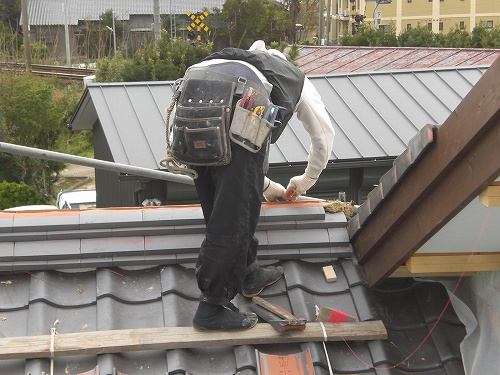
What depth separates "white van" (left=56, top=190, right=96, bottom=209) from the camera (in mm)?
16672

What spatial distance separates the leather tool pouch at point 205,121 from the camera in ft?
10.5

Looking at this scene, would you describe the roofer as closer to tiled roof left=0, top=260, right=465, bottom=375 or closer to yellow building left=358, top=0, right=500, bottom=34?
tiled roof left=0, top=260, right=465, bottom=375

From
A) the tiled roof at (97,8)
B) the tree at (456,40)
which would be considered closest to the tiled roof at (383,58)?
the tree at (456,40)

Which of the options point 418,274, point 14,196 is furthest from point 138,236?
point 14,196

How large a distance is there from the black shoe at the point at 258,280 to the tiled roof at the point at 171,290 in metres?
0.05

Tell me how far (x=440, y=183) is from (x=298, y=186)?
1.32 meters

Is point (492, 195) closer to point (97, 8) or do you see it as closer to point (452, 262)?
point (452, 262)

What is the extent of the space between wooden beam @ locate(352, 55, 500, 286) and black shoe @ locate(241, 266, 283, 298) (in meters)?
0.46

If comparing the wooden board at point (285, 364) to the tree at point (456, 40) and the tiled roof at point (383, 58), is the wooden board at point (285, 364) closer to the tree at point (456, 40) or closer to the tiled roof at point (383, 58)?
the tiled roof at point (383, 58)

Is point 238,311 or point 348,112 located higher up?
point 348,112

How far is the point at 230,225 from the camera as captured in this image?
10.7 ft

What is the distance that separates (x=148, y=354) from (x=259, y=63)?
4.56ft

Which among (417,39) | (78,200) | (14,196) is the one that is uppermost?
(417,39)

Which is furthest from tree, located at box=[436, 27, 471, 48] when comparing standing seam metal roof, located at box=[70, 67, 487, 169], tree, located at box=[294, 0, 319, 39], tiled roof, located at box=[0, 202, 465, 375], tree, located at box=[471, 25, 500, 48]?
tiled roof, located at box=[0, 202, 465, 375]
